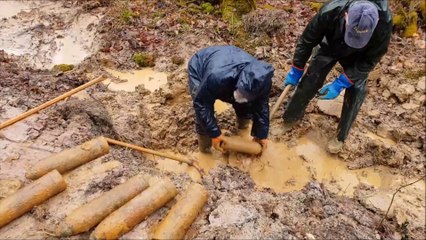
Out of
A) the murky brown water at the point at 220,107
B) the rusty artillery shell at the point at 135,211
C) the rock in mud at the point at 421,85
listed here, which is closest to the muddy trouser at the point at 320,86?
the murky brown water at the point at 220,107

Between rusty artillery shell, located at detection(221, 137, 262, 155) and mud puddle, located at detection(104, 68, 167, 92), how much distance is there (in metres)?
1.80

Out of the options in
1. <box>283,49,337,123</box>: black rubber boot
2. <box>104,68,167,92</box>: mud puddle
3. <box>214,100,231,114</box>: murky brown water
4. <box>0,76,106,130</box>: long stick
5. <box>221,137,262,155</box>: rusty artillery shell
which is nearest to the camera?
<box>0,76,106,130</box>: long stick

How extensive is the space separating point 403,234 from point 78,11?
22.1ft

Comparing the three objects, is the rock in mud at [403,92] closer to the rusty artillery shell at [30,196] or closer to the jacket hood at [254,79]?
the jacket hood at [254,79]

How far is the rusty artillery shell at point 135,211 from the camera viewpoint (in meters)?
3.31

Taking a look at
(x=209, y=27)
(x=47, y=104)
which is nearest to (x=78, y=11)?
(x=209, y=27)

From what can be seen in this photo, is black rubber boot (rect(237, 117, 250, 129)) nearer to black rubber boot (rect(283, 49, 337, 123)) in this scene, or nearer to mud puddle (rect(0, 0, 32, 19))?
black rubber boot (rect(283, 49, 337, 123))

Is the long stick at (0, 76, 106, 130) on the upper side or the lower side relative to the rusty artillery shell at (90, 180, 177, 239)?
upper

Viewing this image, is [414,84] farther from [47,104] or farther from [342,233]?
[47,104]

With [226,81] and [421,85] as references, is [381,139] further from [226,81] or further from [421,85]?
[226,81]

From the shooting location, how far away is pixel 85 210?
11.1 feet

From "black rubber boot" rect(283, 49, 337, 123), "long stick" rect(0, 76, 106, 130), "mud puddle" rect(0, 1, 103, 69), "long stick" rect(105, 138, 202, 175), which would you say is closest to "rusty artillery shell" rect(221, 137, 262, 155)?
"long stick" rect(105, 138, 202, 175)

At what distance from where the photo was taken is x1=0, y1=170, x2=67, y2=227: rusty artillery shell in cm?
340

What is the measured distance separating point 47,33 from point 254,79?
197 inches
